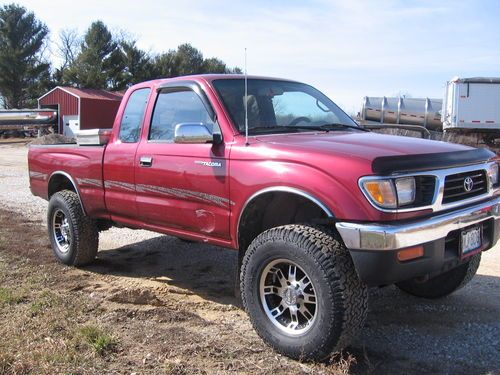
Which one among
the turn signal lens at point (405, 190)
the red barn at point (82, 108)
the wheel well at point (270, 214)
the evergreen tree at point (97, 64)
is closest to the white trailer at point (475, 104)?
the wheel well at point (270, 214)

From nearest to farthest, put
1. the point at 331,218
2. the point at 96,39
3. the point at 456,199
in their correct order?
the point at 331,218
the point at 456,199
the point at 96,39

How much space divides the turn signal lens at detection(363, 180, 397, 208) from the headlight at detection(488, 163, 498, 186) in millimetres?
1244

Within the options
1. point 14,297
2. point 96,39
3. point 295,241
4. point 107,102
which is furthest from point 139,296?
point 96,39

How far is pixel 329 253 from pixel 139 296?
225cm

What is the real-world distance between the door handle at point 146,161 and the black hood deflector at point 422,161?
2.20m

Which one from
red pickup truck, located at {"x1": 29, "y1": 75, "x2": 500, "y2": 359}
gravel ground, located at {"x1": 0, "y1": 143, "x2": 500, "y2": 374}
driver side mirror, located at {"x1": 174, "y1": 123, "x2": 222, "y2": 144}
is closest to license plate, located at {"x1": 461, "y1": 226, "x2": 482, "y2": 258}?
red pickup truck, located at {"x1": 29, "y1": 75, "x2": 500, "y2": 359}

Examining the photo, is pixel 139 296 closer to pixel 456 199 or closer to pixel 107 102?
pixel 456 199

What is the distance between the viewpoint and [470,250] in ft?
12.2

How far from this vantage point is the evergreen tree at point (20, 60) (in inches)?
1986

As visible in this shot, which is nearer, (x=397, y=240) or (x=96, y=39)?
(x=397, y=240)

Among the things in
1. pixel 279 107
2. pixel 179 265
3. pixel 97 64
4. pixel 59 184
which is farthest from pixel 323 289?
pixel 97 64

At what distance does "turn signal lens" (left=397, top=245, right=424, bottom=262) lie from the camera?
10.6 feet

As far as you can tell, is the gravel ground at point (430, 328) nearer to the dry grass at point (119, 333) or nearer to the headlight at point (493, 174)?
the dry grass at point (119, 333)

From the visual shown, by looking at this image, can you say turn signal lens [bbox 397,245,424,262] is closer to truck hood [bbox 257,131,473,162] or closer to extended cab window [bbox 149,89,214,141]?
truck hood [bbox 257,131,473,162]
